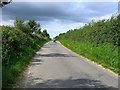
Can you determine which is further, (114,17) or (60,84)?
(114,17)

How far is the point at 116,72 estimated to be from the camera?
17.4 metres

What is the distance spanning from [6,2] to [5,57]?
5.92 m

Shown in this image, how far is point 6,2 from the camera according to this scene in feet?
39.0

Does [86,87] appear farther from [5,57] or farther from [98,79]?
[5,57]

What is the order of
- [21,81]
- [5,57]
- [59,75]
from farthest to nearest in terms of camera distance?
1. [5,57]
2. [59,75]
3. [21,81]

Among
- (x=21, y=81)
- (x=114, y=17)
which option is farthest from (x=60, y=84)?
(x=114, y=17)

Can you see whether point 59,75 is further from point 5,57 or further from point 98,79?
point 5,57

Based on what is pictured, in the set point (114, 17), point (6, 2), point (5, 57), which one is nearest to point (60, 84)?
point (6, 2)

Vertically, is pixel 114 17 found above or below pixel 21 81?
above

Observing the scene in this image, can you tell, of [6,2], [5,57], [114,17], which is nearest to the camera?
[6,2]

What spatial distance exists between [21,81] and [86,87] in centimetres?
307

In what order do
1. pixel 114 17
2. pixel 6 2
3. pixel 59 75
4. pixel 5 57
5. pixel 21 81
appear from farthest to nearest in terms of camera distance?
1. pixel 114 17
2. pixel 5 57
3. pixel 59 75
4. pixel 21 81
5. pixel 6 2

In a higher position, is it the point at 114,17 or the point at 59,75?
the point at 114,17

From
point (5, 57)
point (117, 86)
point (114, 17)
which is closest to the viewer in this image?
point (117, 86)
